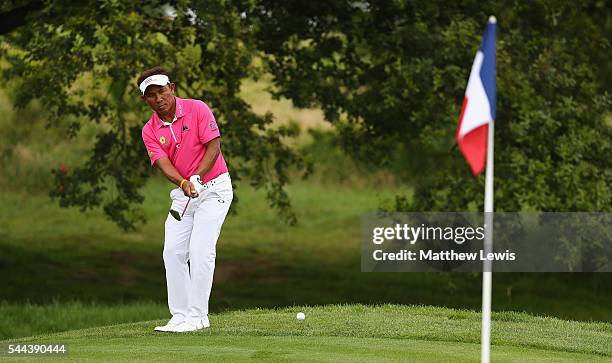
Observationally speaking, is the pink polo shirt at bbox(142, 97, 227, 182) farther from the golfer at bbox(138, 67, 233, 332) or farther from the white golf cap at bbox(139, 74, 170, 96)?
the white golf cap at bbox(139, 74, 170, 96)

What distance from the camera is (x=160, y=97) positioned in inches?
410

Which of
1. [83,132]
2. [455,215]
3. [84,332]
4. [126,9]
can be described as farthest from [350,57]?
[83,132]

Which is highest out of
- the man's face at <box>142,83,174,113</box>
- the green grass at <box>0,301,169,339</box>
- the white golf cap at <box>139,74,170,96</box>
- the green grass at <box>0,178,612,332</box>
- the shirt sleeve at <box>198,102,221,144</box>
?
the white golf cap at <box>139,74,170,96</box>

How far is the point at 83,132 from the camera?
44.0m

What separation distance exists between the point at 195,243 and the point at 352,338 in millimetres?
1659

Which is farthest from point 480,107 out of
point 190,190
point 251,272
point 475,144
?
point 251,272

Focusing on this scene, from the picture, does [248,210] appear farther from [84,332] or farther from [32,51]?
[84,332]

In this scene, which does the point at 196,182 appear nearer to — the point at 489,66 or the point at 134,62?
the point at 489,66

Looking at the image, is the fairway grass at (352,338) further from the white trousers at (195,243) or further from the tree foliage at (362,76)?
the tree foliage at (362,76)

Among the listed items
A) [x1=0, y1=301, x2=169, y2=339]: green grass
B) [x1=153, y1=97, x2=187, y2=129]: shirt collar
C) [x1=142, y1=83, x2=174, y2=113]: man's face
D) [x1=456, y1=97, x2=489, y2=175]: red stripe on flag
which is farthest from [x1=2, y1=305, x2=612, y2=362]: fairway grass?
[x1=0, y1=301, x2=169, y2=339]: green grass

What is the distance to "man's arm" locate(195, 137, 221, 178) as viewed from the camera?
10555mm

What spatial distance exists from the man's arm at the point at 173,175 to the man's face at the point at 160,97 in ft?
1.49

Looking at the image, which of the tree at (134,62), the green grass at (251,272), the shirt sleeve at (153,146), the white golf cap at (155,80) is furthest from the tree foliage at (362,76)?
the white golf cap at (155,80)

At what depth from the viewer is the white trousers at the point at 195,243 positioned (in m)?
10.7
